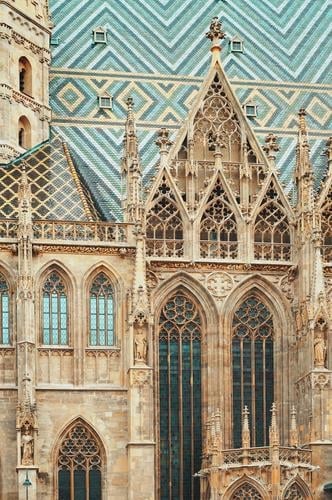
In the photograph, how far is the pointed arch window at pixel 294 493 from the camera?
45.5 metres

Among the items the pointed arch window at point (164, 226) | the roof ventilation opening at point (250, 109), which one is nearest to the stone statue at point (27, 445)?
the pointed arch window at point (164, 226)

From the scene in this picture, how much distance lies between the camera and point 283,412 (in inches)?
1933

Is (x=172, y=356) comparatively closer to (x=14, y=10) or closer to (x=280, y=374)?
(x=280, y=374)

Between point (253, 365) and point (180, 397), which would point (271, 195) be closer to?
point (253, 365)

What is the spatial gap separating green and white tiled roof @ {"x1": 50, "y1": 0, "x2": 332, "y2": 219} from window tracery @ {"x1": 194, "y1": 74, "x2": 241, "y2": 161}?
2.40 m

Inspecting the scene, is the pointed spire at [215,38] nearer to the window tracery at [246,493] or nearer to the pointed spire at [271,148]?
the pointed spire at [271,148]

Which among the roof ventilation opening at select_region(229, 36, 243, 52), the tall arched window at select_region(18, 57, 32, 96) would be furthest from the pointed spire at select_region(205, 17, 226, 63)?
the tall arched window at select_region(18, 57, 32, 96)

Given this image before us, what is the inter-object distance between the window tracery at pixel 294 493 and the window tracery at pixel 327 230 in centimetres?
811

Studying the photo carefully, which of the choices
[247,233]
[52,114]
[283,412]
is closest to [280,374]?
[283,412]

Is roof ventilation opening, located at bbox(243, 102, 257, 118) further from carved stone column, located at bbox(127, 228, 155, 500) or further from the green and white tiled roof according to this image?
carved stone column, located at bbox(127, 228, 155, 500)

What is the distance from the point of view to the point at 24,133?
5341 cm

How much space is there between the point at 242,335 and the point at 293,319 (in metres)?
1.68

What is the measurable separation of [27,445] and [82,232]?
23.2 ft

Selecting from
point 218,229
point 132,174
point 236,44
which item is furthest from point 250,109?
point 132,174
